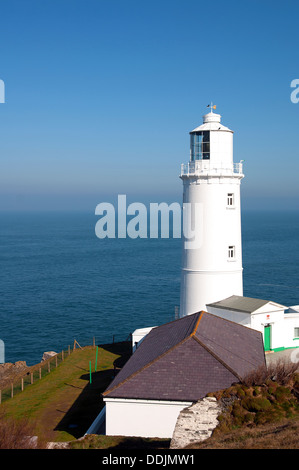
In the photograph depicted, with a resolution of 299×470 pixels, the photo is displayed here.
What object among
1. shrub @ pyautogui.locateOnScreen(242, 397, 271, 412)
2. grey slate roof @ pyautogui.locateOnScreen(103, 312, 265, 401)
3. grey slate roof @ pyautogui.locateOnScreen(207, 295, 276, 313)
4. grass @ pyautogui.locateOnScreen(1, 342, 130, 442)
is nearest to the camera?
shrub @ pyautogui.locateOnScreen(242, 397, 271, 412)

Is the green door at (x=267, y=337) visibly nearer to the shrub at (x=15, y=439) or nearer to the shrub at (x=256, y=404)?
the shrub at (x=256, y=404)

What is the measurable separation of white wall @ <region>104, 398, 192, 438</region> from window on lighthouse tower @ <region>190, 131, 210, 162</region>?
14613 mm

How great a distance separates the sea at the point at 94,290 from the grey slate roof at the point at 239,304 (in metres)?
8.37

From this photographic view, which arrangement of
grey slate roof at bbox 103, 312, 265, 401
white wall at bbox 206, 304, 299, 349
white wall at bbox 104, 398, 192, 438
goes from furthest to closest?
1. white wall at bbox 206, 304, 299, 349
2. grey slate roof at bbox 103, 312, 265, 401
3. white wall at bbox 104, 398, 192, 438

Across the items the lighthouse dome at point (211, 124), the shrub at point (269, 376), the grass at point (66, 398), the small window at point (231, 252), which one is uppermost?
the lighthouse dome at point (211, 124)

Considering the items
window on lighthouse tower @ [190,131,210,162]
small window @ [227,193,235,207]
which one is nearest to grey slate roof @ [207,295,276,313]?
small window @ [227,193,235,207]

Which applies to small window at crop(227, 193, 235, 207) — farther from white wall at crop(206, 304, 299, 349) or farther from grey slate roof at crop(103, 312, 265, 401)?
grey slate roof at crop(103, 312, 265, 401)

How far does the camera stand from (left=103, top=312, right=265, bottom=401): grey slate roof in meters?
15.0

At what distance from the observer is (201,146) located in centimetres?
2598

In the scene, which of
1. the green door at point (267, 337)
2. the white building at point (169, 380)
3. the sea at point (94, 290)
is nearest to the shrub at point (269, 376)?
the white building at point (169, 380)

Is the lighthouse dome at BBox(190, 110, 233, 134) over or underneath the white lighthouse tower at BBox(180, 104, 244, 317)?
over

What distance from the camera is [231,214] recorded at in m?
25.8

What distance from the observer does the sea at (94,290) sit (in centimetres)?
4091

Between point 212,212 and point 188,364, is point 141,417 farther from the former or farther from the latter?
Result: point 212,212
